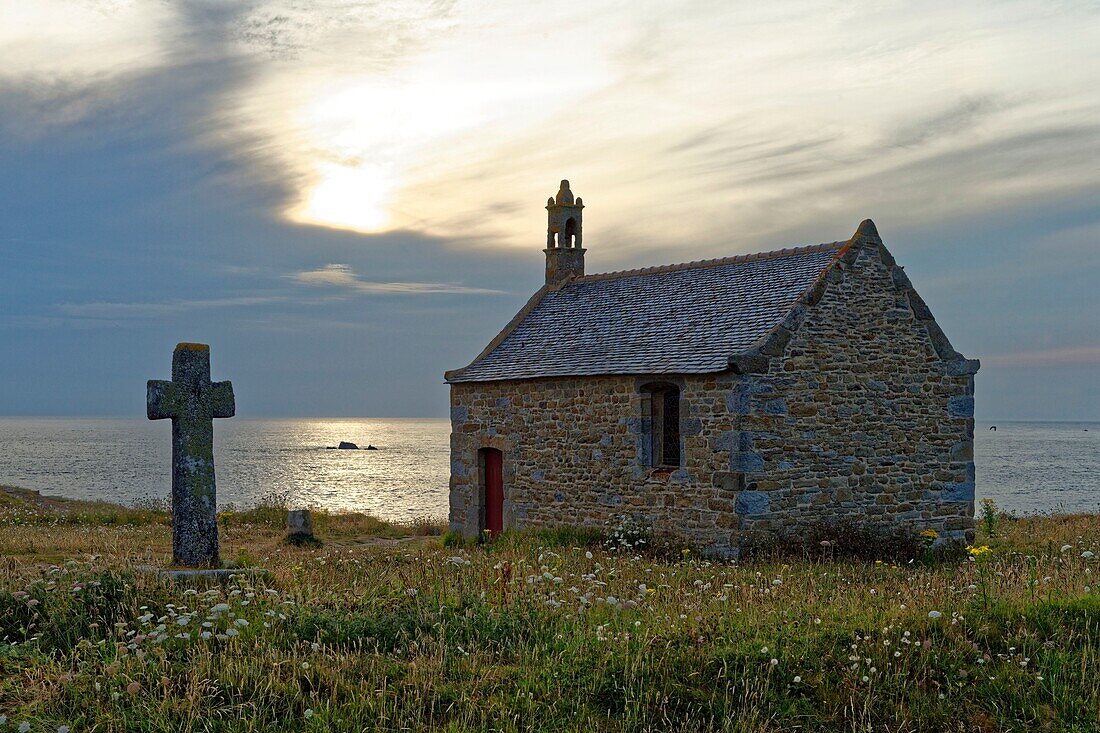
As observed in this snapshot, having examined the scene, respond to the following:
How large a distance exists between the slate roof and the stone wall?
0.44 m

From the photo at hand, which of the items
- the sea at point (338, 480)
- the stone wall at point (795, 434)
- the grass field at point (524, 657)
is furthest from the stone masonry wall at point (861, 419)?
the sea at point (338, 480)

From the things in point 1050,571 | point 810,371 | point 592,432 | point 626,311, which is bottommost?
point 1050,571

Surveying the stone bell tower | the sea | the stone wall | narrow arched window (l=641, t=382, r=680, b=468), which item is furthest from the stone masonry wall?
the sea

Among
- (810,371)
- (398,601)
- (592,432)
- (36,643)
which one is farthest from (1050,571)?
(36,643)

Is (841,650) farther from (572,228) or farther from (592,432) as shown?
(572,228)

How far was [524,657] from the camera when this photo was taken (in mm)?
7332

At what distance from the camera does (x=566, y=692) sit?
6.82 metres

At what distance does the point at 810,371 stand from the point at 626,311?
5.14 metres

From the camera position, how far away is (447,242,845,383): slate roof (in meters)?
17.7

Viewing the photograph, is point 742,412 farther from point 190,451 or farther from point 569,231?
point 569,231

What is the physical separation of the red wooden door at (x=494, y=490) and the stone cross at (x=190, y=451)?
911 cm

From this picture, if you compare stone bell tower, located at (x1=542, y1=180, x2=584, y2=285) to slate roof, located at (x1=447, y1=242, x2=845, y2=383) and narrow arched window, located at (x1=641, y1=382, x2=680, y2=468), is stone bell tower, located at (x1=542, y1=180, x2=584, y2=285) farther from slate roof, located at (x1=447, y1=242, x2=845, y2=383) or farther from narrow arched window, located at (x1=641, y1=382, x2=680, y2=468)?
narrow arched window, located at (x1=641, y1=382, x2=680, y2=468)

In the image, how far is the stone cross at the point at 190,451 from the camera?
11.9 meters

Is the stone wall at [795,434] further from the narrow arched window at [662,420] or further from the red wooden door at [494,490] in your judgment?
the red wooden door at [494,490]
